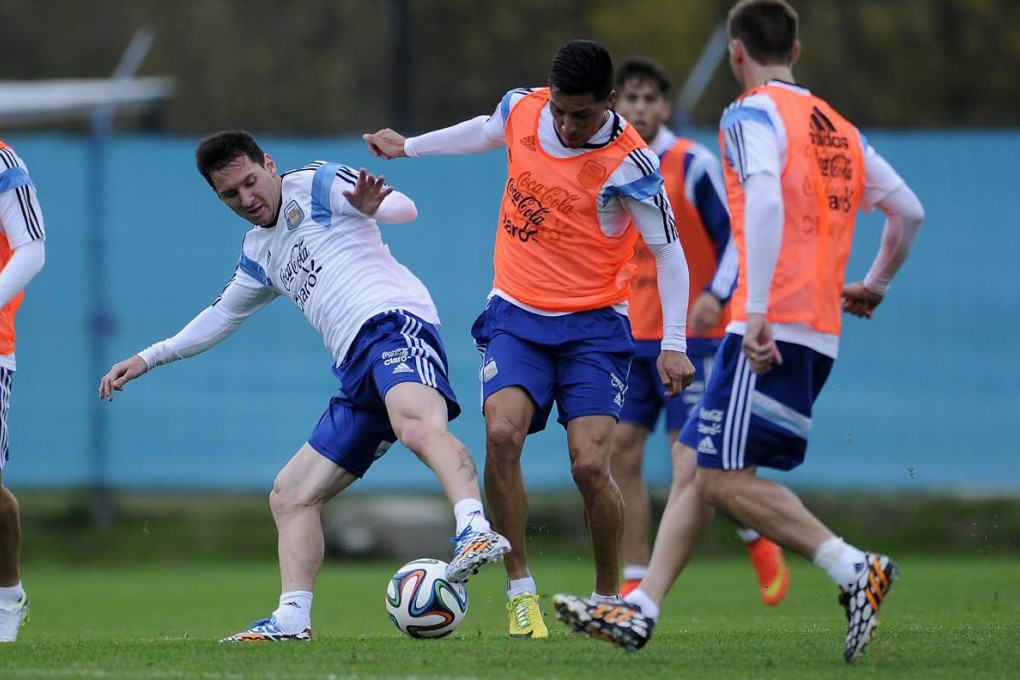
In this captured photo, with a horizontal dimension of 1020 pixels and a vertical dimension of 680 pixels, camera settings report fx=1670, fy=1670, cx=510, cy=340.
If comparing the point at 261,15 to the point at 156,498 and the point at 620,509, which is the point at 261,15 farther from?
the point at 620,509

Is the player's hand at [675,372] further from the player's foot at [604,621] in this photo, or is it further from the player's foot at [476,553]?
the player's foot at [604,621]

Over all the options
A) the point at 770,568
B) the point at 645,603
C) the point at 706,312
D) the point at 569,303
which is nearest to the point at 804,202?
the point at 569,303

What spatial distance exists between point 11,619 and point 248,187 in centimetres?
230

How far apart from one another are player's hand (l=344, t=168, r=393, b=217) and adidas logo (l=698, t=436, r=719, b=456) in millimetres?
1803

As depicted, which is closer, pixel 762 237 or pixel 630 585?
pixel 762 237

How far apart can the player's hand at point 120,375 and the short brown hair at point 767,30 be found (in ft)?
9.54

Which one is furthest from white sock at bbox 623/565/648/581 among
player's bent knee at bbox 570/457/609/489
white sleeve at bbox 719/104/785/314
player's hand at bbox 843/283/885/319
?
white sleeve at bbox 719/104/785/314

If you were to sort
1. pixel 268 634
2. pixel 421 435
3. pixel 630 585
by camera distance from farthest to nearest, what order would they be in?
pixel 630 585, pixel 268 634, pixel 421 435

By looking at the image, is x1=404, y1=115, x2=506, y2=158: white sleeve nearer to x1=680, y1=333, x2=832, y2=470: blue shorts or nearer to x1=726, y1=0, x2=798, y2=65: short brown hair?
x1=726, y1=0, x2=798, y2=65: short brown hair

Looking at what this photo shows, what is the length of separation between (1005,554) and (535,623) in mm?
7273

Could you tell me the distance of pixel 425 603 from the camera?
6.74 meters

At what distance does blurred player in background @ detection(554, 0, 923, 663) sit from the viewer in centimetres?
583

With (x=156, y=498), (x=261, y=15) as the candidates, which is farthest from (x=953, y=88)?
(x=156, y=498)

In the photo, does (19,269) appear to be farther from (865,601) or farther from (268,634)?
(865,601)
